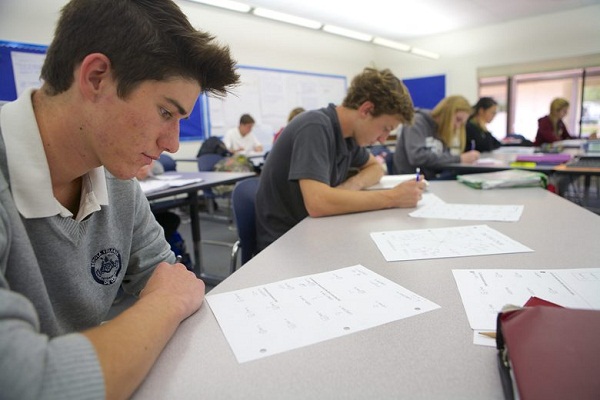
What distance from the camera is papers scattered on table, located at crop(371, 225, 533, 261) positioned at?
38.3 inches

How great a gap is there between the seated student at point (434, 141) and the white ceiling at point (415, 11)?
3079 millimetres

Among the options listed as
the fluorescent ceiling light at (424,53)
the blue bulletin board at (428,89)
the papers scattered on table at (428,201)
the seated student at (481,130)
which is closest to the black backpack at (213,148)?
the seated student at (481,130)

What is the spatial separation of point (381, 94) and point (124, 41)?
120 cm

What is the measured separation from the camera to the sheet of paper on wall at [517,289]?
0.67 meters

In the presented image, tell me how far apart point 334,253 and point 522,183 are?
51.8 inches

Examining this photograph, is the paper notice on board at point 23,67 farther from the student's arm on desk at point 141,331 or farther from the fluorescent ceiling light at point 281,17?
the student's arm on desk at point 141,331

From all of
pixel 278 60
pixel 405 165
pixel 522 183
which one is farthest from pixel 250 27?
pixel 522 183

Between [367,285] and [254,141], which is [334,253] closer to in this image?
[367,285]

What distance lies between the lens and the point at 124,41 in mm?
621

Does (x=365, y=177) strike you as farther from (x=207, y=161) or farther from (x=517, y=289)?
(x=207, y=161)

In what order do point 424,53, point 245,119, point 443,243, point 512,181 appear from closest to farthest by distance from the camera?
point 443,243
point 512,181
point 245,119
point 424,53

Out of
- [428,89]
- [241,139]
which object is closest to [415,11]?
[428,89]

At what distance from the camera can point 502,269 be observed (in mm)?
854

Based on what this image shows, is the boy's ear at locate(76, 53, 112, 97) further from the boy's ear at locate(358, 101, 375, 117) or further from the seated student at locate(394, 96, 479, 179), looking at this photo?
the seated student at locate(394, 96, 479, 179)
